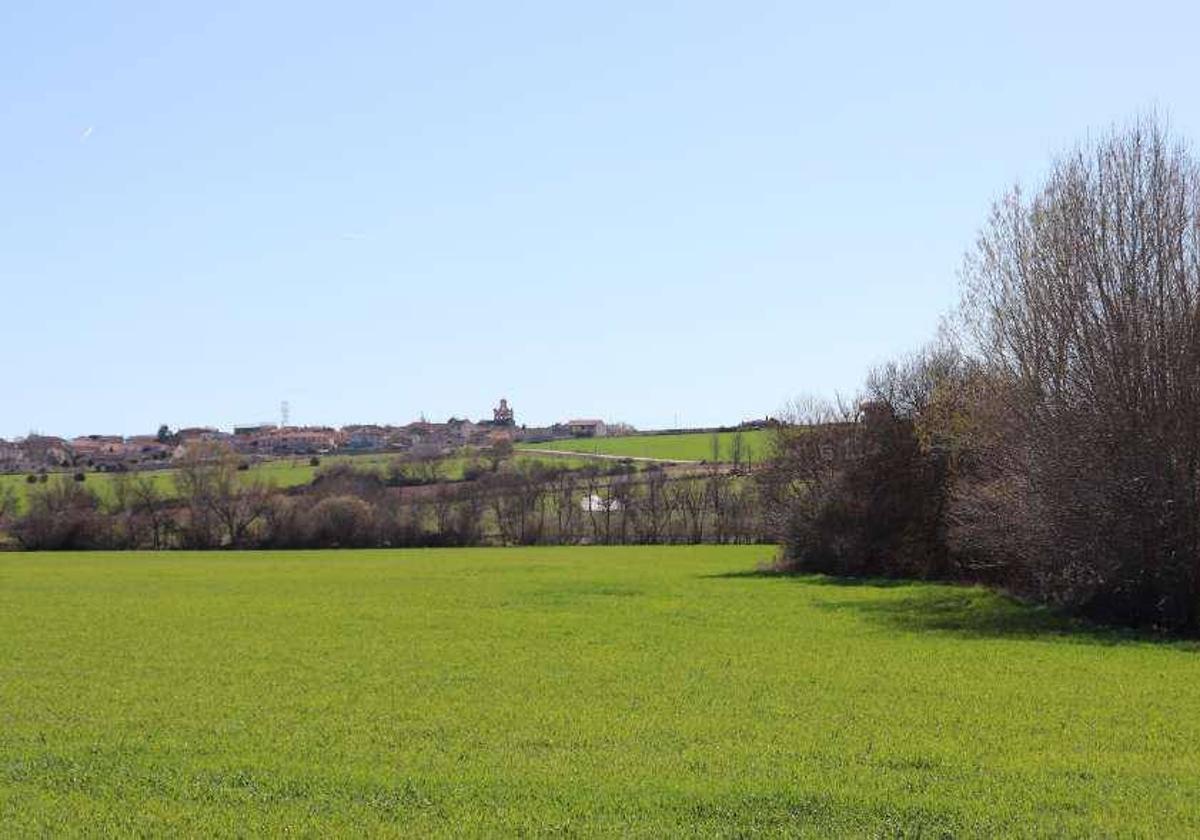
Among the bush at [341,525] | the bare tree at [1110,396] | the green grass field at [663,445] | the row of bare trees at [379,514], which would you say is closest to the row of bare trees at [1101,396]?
the bare tree at [1110,396]

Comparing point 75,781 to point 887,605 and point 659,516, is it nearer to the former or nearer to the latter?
point 887,605

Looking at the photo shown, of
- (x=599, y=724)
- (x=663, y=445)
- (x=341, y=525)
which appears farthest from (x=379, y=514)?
(x=599, y=724)

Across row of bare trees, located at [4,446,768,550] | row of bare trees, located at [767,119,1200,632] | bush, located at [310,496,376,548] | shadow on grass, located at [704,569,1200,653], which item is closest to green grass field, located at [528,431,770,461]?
row of bare trees, located at [4,446,768,550]

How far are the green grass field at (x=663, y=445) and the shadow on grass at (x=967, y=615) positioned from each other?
7277 cm

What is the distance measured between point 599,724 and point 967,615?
68.3ft

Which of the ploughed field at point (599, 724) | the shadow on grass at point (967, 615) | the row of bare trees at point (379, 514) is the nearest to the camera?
the ploughed field at point (599, 724)

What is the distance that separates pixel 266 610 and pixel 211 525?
67.3m

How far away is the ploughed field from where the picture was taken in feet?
35.9

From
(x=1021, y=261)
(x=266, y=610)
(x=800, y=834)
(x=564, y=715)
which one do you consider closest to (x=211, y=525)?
(x=266, y=610)

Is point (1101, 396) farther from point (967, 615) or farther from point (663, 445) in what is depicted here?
point (663, 445)

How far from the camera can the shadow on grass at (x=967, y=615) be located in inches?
1086

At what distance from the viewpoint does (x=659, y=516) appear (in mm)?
101125

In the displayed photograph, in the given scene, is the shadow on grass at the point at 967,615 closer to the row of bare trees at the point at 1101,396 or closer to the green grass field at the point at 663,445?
the row of bare trees at the point at 1101,396

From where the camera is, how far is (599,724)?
15.6 m
